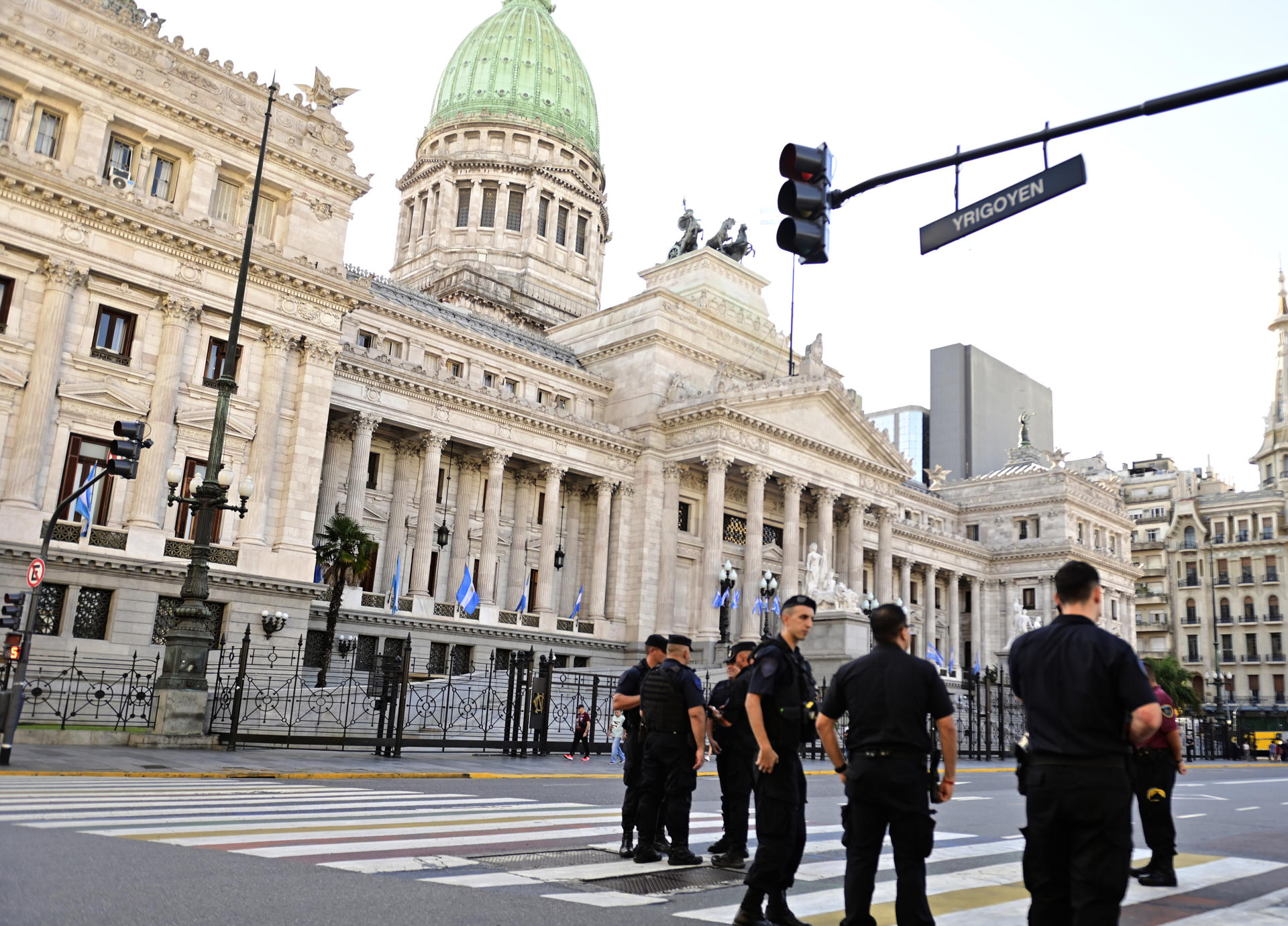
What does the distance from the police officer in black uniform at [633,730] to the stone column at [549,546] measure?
37.6 meters

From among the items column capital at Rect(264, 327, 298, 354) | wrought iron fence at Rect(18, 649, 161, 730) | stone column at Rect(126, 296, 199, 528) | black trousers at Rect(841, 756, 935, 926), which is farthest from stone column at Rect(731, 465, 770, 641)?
black trousers at Rect(841, 756, 935, 926)

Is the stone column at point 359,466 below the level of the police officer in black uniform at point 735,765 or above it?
above

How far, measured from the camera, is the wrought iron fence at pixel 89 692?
23.4 meters

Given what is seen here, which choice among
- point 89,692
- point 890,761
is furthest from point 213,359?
point 890,761

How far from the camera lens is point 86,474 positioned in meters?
31.5

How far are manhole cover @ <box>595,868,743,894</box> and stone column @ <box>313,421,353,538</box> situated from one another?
117 ft

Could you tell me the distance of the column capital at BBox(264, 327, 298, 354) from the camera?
116 feet

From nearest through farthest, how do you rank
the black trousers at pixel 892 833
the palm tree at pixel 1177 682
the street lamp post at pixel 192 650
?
the black trousers at pixel 892 833 → the street lamp post at pixel 192 650 → the palm tree at pixel 1177 682

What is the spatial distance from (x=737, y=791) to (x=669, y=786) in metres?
0.64

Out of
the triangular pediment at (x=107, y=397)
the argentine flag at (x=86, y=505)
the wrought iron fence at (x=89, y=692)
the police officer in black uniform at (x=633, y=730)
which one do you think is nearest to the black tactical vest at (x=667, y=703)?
the police officer in black uniform at (x=633, y=730)

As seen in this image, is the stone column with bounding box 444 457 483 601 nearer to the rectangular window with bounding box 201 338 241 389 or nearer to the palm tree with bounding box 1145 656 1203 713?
the rectangular window with bounding box 201 338 241 389

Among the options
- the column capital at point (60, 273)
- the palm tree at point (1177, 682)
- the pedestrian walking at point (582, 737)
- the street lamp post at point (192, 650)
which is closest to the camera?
the street lamp post at point (192, 650)

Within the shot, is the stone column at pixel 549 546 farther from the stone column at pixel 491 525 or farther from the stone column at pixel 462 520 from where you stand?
the stone column at pixel 462 520

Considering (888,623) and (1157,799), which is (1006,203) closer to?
(888,623)
